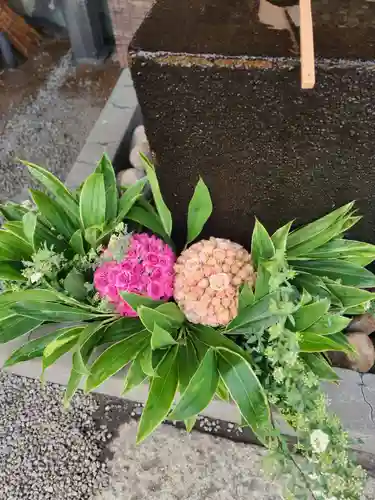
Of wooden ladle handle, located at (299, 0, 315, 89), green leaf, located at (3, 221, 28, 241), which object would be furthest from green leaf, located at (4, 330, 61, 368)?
wooden ladle handle, located at (299, 0, 315, 89)

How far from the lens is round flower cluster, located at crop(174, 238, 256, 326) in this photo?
43.6 inches

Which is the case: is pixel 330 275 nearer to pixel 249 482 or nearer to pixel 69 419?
pixel 249 482

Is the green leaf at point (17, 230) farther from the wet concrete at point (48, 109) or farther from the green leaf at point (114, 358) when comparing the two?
the wet concrete at point (48, 109)

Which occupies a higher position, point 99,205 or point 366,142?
point 366,142

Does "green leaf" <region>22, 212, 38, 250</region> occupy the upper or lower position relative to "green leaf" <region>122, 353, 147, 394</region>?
upper

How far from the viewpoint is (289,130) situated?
1.09 metres

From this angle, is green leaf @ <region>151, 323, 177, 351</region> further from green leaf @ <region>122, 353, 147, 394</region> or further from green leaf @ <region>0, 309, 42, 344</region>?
green leaf @ <region>0, 309, 42, 344</region>

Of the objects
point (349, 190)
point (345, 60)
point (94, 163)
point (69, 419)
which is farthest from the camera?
point (94, 163)

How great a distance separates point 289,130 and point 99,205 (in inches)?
18.5

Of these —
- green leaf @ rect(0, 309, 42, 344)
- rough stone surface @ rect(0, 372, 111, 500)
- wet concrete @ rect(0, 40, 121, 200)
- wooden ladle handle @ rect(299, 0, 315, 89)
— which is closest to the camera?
wooden ladle handle @ rect(299, 0, 315, 89)

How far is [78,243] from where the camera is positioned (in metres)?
1.26

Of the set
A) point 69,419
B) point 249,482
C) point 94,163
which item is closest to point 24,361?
point 69,419

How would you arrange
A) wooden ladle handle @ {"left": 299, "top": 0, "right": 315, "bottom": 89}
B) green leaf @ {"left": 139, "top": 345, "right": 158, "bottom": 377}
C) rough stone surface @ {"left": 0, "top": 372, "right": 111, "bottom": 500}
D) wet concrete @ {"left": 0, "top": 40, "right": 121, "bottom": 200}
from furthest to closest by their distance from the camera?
wet concrete @ {"left": 0, "top": 40, "right": 121, "bottom": 200} < rough stone surface @ {"left": 0, "top": 372, "right": 111, "bottom": 500} < green leaf @ {"left": 139, "top": 345, "right": 158, "bottom": 377} < wooden ladle handle @ {"left": 299, "top": 0, "right": 315, "bottom": 89}

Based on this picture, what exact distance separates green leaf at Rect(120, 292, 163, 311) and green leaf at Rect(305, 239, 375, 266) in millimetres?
354
